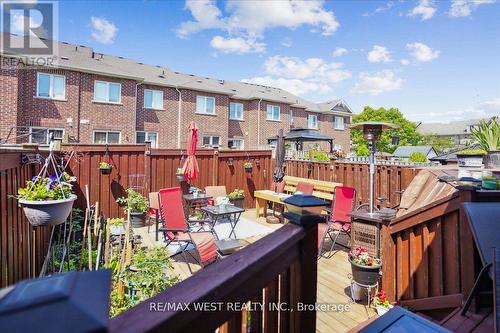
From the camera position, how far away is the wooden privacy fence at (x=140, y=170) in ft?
23.9

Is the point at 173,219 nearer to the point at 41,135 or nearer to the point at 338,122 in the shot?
the point at 41,135

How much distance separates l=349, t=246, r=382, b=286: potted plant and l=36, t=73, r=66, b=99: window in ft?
49.2

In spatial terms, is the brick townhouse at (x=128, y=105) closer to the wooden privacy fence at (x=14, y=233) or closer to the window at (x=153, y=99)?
the window at (x=153, y=99)

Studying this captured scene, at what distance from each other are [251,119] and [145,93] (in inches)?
306

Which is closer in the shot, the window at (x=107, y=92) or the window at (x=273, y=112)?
the window at (x=107, y=92)

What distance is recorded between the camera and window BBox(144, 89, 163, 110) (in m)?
16.1

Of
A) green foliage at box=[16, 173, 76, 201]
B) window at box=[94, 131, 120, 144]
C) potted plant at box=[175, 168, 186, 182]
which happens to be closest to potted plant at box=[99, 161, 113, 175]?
potted plant at box=[175, 168, 186, 182]

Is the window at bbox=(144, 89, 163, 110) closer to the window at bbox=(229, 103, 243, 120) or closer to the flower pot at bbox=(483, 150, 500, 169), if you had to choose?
the window at bbox=(229, 103, 243, 120)

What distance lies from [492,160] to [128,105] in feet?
50.9

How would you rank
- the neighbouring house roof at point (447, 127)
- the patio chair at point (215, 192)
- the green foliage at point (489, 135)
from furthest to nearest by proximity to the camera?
1. the neighbouring house roof at point (447, 127)
2. the patio chair at point (215, 192)
3. the green foliage at point (489, 135)

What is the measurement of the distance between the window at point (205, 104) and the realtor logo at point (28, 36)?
790 centimetres

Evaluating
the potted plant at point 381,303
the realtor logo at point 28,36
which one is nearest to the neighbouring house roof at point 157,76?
the realtor logo at point 28,36

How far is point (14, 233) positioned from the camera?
3156mm

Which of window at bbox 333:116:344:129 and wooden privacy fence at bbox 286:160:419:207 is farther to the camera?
window at bbox 333:116:344:129
